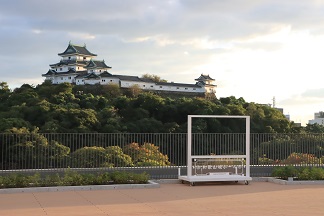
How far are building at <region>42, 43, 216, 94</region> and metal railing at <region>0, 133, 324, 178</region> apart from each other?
63.0 m

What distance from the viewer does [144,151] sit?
666 inches

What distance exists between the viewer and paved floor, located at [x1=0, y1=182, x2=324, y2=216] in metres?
10.3

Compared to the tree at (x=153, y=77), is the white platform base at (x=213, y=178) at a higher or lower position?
lower

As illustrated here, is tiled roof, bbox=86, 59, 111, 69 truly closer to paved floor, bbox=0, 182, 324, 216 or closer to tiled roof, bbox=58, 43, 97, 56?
tiled roof, bbox=58, 43, 97, 56

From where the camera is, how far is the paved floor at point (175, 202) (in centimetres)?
1034

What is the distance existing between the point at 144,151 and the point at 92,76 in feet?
221

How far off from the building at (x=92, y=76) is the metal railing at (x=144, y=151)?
207 feet

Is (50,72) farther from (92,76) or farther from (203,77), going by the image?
(203,77)

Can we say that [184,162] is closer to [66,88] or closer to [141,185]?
[141,185]

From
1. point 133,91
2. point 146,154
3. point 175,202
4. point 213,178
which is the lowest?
point 175,202

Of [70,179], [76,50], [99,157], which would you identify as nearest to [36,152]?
[99,157]

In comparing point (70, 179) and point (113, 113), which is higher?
point (113, 113)

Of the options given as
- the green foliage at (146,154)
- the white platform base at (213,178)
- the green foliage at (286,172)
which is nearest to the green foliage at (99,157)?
the green foliage at (146,154)

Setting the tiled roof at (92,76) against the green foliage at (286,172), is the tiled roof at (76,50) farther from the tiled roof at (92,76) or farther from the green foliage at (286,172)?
the green foliage at (286,172)
